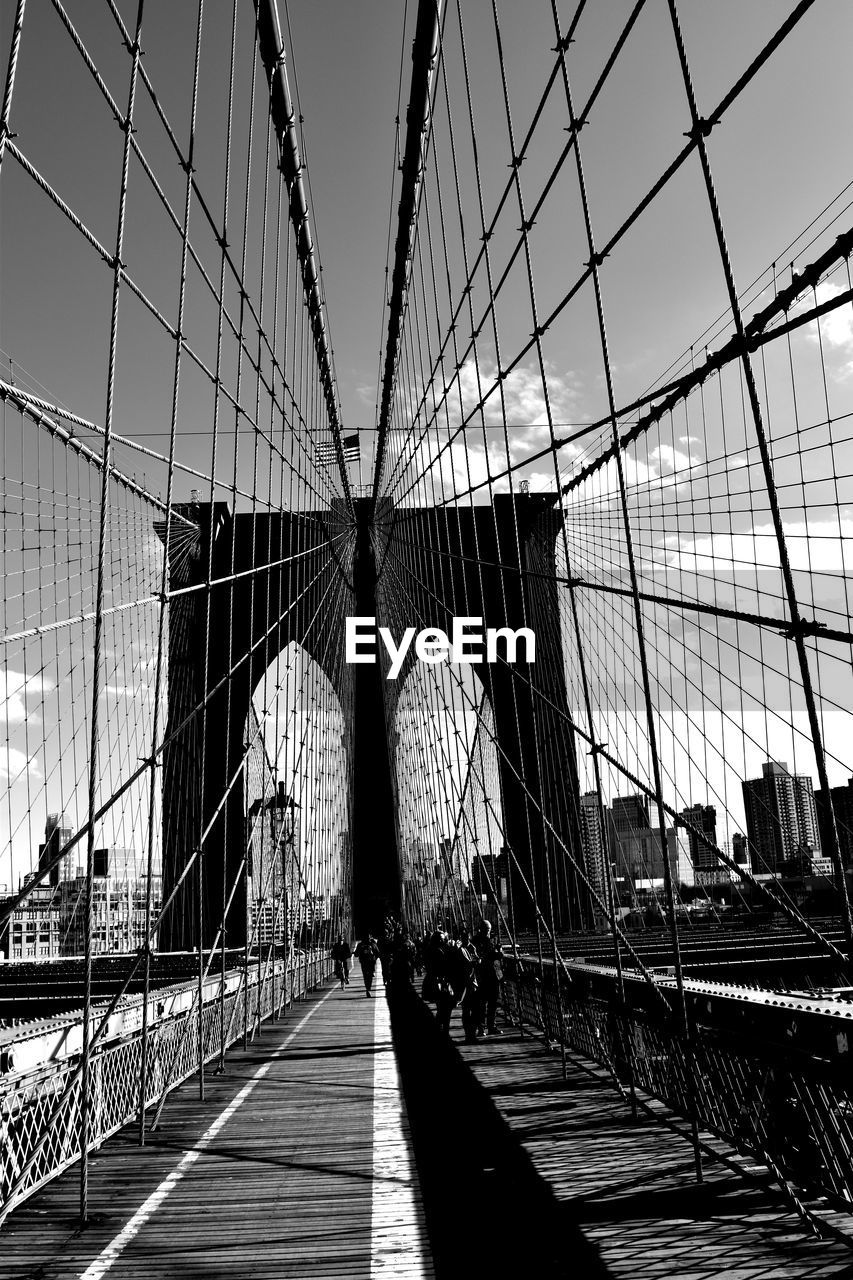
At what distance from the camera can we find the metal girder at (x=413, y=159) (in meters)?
9.02

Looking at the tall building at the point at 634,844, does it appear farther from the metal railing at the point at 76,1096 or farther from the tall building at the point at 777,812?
the metal railing at the point at 76,1096

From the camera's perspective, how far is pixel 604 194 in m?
8.00

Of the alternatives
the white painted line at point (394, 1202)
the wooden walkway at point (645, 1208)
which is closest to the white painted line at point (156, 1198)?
the white painted line at point (394, 1202)

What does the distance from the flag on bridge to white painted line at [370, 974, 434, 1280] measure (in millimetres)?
23126

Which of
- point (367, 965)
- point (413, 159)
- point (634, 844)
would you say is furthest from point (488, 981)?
point (634, 844)

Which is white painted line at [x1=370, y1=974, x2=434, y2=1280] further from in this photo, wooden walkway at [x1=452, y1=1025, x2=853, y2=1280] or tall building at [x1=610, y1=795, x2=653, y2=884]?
A: tall building at [x1=610, y1=795, x2=653, y2=884]

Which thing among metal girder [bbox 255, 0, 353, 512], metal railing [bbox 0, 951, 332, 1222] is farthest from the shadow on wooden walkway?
metal girder [bbox 255, 0, 353, 512]

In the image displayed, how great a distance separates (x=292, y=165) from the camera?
43.2 feet

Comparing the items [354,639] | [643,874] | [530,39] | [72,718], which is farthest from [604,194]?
[354,639]

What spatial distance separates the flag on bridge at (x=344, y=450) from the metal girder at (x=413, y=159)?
3031mm

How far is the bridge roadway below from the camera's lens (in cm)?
279

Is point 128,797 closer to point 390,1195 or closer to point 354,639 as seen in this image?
point 390,1195

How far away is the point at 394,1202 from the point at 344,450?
2713 centimetres

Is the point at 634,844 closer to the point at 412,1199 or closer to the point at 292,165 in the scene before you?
the point at 292,165
